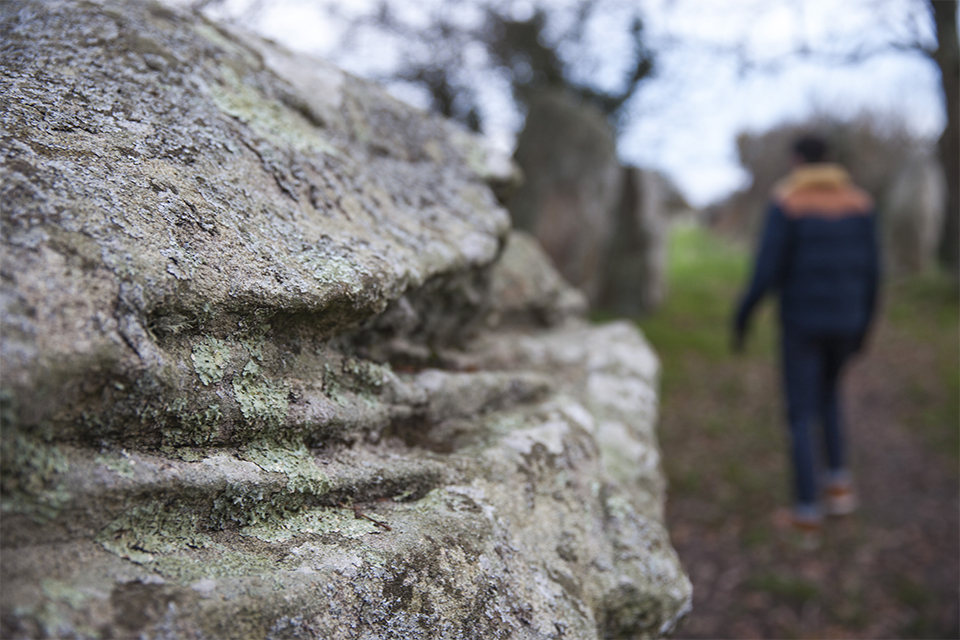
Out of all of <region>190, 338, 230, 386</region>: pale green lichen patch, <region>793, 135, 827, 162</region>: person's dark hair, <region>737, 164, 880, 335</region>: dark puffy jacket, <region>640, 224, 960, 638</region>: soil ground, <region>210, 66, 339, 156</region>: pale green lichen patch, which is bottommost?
<region>640, 224, 960, 638</region>: soil ground

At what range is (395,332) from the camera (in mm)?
1706

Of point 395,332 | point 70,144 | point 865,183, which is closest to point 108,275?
point 70,144

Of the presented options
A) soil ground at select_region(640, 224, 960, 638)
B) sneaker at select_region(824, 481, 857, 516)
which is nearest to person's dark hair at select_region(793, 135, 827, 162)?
sneaker at select_region(824, 481, 857, 516)

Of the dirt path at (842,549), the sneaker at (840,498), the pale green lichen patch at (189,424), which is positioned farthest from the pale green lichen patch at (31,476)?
the sneaker at (840,498)

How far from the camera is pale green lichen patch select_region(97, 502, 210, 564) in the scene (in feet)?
3.14

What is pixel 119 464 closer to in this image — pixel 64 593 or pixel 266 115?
pixel 64 593

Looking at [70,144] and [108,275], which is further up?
[70,144]

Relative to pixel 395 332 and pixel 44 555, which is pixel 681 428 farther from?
pixel 44 555

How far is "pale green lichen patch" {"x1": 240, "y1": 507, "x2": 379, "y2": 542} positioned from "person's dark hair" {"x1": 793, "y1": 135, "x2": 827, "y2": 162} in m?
3.53

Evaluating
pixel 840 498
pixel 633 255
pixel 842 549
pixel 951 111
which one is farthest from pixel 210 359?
pixel 951 111

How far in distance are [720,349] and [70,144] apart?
22.7 ft

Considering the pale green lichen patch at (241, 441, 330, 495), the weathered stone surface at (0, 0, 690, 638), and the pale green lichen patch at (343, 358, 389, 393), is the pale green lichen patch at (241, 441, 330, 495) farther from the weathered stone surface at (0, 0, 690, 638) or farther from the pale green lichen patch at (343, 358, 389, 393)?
the pale green lichen patch at (343, 358, 389, 393)

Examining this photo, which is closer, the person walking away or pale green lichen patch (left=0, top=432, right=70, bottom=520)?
pale green lichen patch (left=0, top=432, right=70, bottom=520)

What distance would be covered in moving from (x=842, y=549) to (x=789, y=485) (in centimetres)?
82
